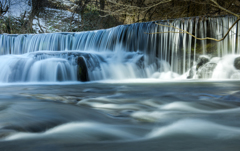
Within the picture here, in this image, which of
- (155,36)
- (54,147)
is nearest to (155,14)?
(155,36)

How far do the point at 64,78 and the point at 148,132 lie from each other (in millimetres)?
4740

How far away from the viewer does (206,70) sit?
6.23 m

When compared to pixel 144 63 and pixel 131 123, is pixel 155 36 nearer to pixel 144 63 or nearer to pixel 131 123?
pixel 144 63

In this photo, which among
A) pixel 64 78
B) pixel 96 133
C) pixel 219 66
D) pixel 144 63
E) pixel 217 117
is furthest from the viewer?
pixel 144 63

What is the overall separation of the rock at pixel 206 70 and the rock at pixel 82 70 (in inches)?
129

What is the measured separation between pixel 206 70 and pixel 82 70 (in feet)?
11.6

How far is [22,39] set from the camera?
397 inches

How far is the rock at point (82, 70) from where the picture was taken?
5.75 m

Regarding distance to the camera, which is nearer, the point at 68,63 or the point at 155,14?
the point at 68,63

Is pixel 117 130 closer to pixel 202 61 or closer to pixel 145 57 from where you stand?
pixel 202 61

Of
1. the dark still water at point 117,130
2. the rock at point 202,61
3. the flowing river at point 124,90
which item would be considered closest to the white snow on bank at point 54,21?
the flowing river at point 124,90

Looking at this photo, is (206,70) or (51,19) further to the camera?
(51,19)

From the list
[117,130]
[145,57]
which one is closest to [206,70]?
[145,57]

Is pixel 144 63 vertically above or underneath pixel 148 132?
above
